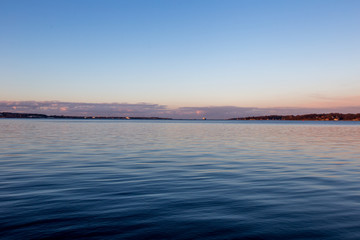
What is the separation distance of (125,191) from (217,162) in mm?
11494

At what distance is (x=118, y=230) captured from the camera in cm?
856

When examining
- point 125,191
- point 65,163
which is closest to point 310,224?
point 125,191

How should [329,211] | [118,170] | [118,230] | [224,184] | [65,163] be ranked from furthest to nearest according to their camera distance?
[65,163] → [118,170] → [224,184] → [329,211] → [118,230]

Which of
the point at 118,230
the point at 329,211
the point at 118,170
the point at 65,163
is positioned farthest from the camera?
the point at 65,163

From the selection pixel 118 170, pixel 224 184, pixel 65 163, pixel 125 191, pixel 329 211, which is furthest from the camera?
pixel 65 163

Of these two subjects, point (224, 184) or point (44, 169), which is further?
point (44, 169)

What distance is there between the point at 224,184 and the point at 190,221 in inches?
241

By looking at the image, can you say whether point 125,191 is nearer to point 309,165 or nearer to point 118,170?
point 118,170

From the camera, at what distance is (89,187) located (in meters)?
14.2

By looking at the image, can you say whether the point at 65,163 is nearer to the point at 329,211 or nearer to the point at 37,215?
the point at 37,215

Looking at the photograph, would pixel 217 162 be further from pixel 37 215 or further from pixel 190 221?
pixel 37 215

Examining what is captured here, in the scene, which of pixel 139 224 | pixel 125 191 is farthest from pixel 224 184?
pixel 139 224

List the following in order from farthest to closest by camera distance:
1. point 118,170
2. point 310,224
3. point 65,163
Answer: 1. point 65,163
2. point 118,170
3. point 310,224

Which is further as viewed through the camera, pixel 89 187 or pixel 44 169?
pixel 44 169
